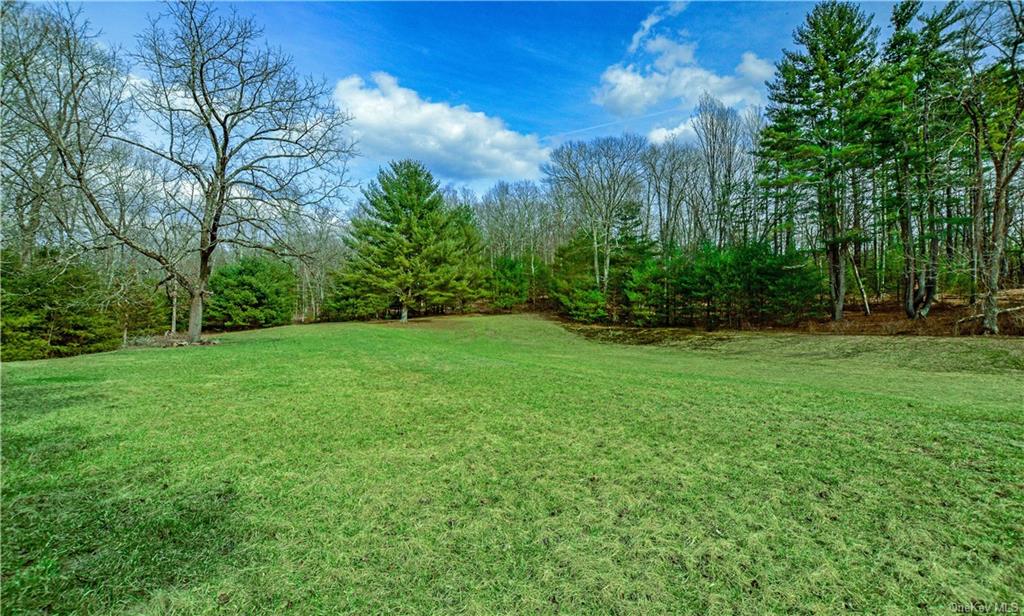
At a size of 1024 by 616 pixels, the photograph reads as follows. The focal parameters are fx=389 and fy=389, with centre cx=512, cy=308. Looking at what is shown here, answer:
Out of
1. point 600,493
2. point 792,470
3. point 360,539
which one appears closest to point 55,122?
point 360,539

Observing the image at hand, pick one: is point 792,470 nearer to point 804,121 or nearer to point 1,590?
point 1,590

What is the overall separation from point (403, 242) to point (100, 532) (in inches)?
800

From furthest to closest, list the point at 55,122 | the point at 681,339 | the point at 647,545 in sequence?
the point at 681,339 < the point at 55,122 < the point at 647,545

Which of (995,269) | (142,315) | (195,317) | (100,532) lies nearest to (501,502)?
(100,532)

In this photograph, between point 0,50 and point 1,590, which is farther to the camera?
point 0,50

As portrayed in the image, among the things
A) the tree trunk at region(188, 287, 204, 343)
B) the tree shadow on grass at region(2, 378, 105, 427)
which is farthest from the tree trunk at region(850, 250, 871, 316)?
the tree trunk at region(188, 287, 204, 343)

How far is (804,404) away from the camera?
4.63 meters

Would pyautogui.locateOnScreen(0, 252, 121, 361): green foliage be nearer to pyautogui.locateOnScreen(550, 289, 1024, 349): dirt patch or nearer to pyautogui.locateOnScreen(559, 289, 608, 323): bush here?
pyautogui.locateOnScreen(550, 289, 1024, 349): dirt patch

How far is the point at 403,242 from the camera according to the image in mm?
21406

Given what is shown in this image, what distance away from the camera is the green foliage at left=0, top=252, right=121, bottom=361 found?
8.26m

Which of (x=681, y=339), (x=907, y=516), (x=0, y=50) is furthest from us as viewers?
(x=681, y=339)

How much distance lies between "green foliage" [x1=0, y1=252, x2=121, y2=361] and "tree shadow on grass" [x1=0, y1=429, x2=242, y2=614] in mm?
8070

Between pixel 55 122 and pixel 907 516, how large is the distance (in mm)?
14500

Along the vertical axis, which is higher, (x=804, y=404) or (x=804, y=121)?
(x=804, y=121)
